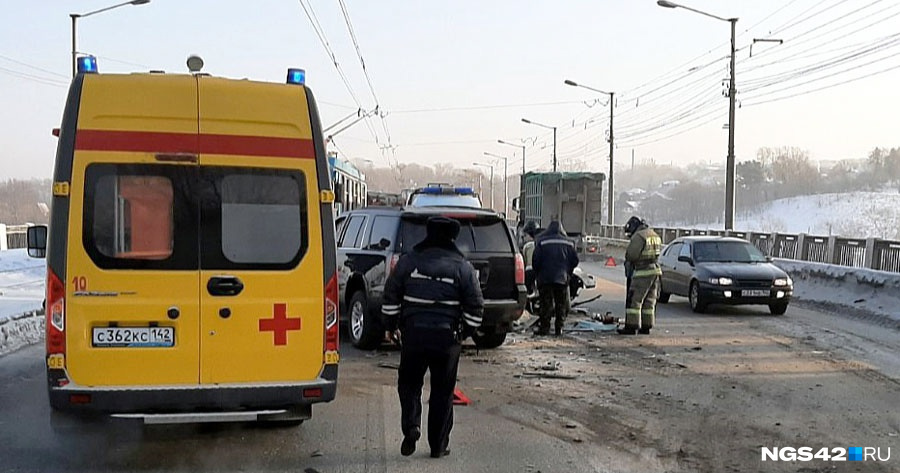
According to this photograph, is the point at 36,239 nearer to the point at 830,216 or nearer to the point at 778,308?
the point at 778,308

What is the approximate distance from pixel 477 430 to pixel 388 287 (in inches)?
65.8

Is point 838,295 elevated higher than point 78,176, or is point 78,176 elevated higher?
point 78,176

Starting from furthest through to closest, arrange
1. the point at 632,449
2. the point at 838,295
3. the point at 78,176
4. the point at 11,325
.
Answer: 1. the point at 838,295
2. the point at 11,325
3. the point at 632,449
4. the point at 78,176

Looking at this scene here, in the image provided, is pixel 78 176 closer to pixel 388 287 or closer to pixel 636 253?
pixel 388 287

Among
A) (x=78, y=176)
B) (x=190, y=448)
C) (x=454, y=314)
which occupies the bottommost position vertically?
(x=190, y=448)

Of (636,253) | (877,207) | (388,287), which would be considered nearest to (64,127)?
(388,287)

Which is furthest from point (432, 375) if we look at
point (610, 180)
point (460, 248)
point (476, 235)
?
point (610, 180)

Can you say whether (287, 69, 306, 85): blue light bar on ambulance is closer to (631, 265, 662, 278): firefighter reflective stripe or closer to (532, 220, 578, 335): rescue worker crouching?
(532, 220, 578, 335): rescue worker crouching

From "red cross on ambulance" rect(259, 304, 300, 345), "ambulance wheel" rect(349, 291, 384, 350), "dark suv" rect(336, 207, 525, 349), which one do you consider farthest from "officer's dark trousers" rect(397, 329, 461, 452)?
"ambulance wheel" rect(349, 291, 384, 350)

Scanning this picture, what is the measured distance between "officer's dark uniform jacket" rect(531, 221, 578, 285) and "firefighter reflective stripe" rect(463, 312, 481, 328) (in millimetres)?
6793

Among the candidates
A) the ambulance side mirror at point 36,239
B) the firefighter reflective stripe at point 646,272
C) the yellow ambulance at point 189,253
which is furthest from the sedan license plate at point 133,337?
the firefighter reflective stripe at point 646,272

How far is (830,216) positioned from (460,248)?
92.7 m

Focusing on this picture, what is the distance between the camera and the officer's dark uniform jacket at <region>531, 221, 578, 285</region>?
1300cm

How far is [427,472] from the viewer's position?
6031mm
